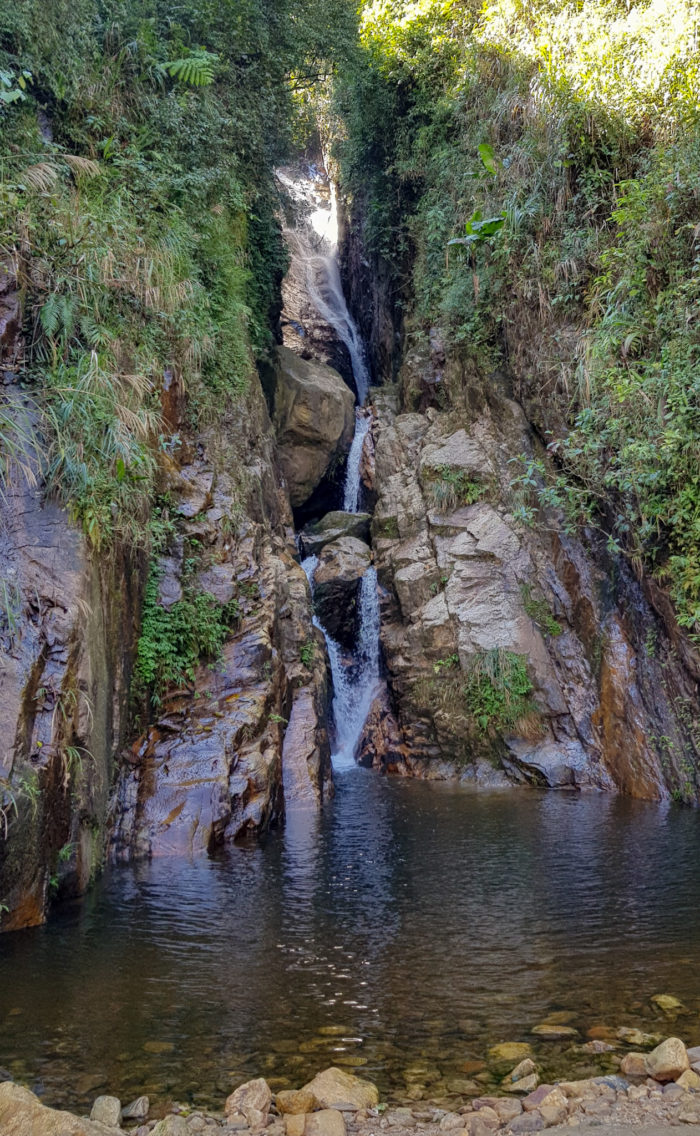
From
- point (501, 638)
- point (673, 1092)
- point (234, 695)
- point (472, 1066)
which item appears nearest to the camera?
point (673, 1092)

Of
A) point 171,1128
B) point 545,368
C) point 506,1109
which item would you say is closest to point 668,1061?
point 506,1109

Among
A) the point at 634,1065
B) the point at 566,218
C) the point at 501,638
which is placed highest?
the point at 566,218

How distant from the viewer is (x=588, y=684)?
480 inches

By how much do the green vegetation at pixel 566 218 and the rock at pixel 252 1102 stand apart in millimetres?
7294

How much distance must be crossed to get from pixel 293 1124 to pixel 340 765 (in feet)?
35.9

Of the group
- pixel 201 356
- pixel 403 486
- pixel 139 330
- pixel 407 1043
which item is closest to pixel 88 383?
pixel 139 330

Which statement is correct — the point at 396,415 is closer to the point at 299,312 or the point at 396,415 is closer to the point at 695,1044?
the point at 299,312

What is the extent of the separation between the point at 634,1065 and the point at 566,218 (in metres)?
12.3

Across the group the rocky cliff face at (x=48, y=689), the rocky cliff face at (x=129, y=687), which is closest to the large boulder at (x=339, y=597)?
the rocky cliff face at (x=129, y=687)

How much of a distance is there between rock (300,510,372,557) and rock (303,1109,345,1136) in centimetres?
1334

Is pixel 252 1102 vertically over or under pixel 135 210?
under

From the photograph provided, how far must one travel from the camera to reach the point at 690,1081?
3146 mm

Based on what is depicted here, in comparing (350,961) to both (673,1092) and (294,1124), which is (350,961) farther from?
(673,1092)

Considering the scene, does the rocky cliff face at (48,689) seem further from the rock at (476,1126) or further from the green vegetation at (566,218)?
the green vegetation at (566,218)
